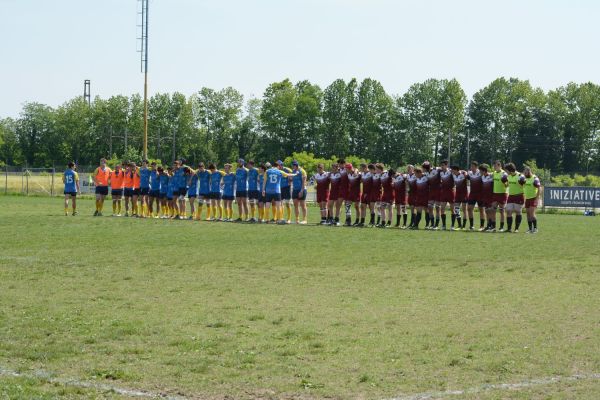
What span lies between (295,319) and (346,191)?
18559mm

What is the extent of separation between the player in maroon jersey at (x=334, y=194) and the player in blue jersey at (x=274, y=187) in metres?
1.27

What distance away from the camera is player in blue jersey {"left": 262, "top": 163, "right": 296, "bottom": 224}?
29.2 metres

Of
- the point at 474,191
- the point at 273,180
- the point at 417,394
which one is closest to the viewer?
the point at 417,394

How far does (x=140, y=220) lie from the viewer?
3011 cm

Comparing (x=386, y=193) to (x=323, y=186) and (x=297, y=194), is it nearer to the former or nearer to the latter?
(x=323, y=186)

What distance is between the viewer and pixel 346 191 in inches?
1148

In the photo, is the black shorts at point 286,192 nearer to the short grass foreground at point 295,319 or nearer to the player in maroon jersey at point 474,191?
the player in maroon jersey at point 474,191

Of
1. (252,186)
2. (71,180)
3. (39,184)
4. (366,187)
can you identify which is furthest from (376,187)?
(39,184)

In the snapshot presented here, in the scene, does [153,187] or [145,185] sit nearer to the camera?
[153,187]

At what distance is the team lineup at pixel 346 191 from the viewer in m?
27.3

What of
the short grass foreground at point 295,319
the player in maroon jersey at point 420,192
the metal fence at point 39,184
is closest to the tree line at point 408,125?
the metal fence at point 39,184

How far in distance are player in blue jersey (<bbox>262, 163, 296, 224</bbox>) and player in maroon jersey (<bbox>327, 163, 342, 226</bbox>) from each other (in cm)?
127

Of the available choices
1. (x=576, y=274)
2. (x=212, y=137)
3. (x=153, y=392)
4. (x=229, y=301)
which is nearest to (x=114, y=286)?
(x=229, y=301)

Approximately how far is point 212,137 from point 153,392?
382ft
